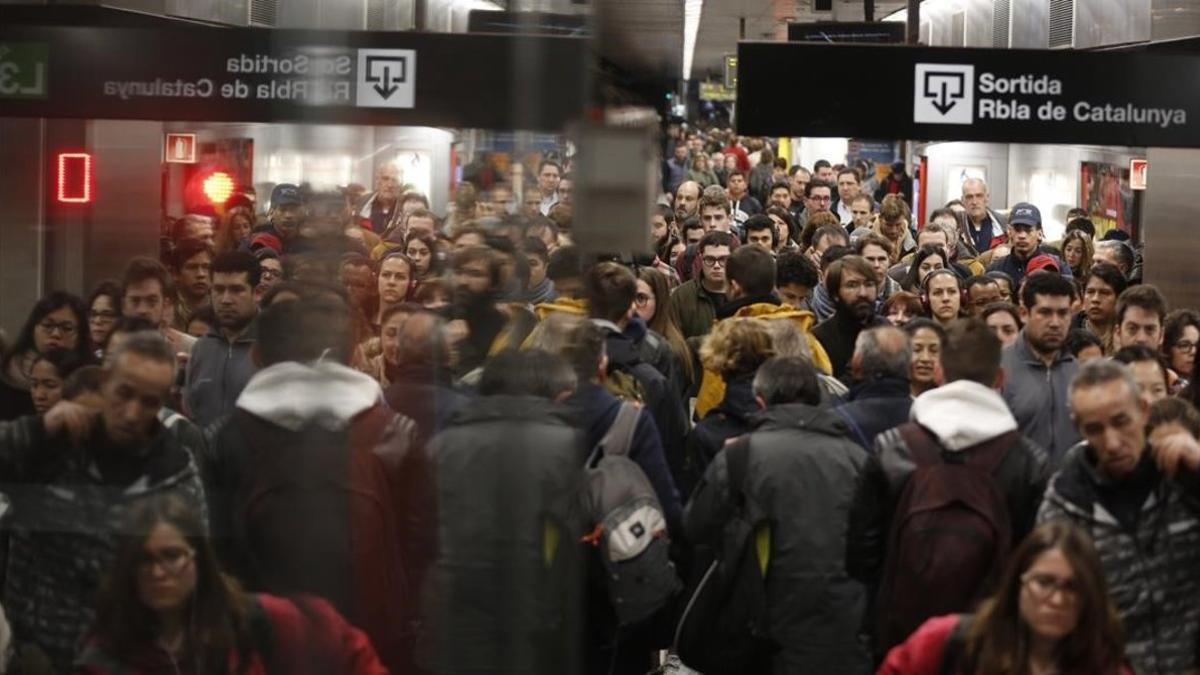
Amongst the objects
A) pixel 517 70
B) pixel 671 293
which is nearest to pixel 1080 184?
pixel 671 293

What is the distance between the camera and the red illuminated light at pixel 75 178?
55.0 inches

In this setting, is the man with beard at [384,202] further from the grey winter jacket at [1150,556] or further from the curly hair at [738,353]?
the curly hair at [738,353]

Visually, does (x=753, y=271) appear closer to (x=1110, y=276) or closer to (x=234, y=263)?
(x=1110, y=276)

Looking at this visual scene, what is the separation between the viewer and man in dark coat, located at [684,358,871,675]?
4824 millimetres

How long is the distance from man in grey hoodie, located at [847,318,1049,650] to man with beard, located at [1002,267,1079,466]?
11 centimetres

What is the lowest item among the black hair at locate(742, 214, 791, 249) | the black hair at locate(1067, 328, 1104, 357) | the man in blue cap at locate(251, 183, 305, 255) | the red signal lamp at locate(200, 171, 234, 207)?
the black hair at locate(1067, 328, 1104, 357)

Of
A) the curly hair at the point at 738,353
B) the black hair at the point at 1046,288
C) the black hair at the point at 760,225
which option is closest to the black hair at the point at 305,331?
the curly hair at the point at 738,353

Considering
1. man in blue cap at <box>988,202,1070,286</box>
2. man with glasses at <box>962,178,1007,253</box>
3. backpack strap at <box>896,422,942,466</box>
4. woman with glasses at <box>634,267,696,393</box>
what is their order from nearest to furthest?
backpack strap at <box>896,422,942,466</box>, woman with glasses at <box>634,267,696,393</box>, man in blue cap at <box>988,202,1070,286</box>, man with glasses at <box>962,178,1007,253</box>

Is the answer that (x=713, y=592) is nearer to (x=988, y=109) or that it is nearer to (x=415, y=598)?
(x=988, y=109)

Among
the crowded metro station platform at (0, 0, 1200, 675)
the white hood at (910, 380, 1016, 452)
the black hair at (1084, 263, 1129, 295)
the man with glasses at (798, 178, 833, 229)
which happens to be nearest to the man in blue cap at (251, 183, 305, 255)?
the crowded metro station platform at (0, 0, 1200, 675)

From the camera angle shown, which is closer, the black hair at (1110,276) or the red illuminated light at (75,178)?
the red illuminated light at (75,178)

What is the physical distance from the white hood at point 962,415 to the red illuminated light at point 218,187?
3.28m

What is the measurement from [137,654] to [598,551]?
2.96 m

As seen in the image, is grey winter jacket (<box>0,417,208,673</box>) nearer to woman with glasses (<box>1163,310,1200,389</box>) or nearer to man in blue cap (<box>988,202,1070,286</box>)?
woman with glasses (<box>1163,310,1200,389</box>)
